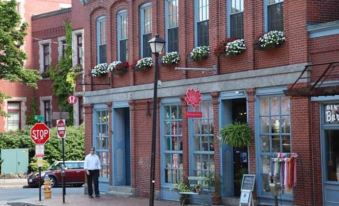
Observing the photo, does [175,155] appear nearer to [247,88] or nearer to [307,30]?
[247,88]

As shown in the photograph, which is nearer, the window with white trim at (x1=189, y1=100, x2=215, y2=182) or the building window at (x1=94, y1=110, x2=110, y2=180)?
the window with white trim at (x1=189, y1=100, x2=215, y2=182)

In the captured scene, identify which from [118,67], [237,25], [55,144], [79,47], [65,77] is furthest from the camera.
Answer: [65,77]

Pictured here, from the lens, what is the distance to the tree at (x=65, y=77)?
4500 cm

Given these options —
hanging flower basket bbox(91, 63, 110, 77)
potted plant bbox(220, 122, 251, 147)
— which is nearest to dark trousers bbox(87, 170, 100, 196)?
hanging flower basket bbox(91, 63, 110, 77)

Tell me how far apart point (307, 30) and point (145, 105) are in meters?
8.26

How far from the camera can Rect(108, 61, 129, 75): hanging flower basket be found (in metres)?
24.5

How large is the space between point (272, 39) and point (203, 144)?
482cm

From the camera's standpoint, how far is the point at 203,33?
21.0 m

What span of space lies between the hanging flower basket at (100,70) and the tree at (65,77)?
18265mm

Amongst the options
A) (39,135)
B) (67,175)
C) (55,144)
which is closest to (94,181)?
(39,135)

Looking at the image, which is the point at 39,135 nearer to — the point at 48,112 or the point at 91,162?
the point at 91,162

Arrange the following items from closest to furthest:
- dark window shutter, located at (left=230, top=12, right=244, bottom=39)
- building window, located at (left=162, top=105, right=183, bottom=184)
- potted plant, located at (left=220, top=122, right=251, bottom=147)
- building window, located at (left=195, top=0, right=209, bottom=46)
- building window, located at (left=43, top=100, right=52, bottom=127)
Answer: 1. potted plant, located at (left=220, top=122, right=251, bottom=147)
2. dark window shutter, located at (left=230, top=12, right=244, bottom=39)
3. building window, located at (left=195, top=0, right=209, bottom=46)
4. building window, located at (left=162, top=105, right=183, bottom=184)
5. building window, located at (left=43, top=100, right=52, bottom=127)

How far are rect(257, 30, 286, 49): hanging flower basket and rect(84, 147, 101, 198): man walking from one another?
29.4ft

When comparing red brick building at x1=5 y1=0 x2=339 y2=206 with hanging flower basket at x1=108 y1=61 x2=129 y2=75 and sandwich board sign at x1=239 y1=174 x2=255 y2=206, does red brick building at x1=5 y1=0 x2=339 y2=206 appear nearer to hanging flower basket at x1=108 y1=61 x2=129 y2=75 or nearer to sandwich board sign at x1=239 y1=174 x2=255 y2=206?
hanging flower basket at x1=108 y1=61 x2=129 y2=75
